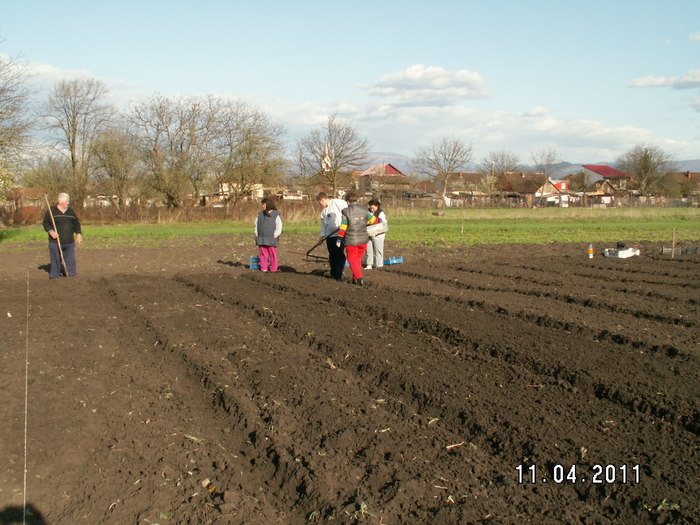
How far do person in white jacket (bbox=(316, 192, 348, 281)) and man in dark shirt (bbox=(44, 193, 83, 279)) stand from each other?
15.8ft

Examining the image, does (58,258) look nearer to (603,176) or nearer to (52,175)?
(52,175)

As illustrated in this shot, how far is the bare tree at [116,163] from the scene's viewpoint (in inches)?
1768

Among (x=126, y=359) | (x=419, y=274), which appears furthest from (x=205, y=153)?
(x=126, y=359)

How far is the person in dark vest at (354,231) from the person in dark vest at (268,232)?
2000 mm

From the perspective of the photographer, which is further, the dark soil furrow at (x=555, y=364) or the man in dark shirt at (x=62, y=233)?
the man in dark shirt at (x=62, y=233)

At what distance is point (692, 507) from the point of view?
344cm

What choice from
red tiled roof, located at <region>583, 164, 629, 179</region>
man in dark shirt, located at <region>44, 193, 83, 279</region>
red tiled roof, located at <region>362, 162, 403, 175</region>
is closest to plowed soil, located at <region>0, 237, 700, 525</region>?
man in dark shirt, located at <region>44, 193, 83, 279</region>

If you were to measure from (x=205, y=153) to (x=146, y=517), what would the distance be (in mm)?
44105

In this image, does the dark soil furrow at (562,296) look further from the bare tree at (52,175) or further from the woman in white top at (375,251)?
the bare tree at (52,175)

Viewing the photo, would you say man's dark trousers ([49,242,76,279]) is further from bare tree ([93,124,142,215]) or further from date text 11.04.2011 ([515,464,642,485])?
bare tree ([93,124,142,215])

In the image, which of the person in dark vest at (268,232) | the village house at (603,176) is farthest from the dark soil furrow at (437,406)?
the village house at (603,176)

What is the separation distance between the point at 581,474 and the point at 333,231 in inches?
338

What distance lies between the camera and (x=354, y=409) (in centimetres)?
504

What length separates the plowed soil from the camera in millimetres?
3660
